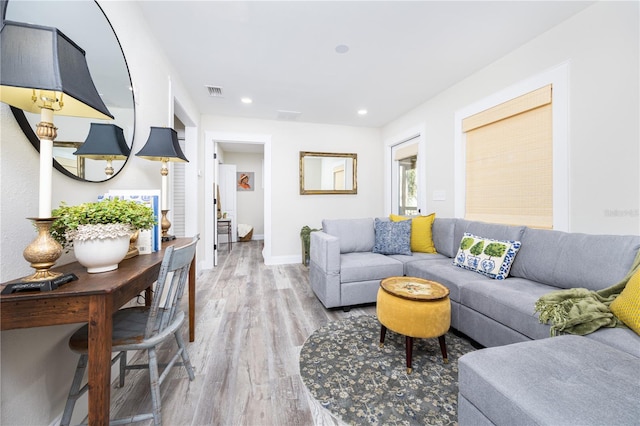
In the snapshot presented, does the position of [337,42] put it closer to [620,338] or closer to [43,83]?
[43,83]

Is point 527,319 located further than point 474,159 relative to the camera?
No

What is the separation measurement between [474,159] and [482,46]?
3.77ft

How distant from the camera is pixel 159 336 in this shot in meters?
1.13

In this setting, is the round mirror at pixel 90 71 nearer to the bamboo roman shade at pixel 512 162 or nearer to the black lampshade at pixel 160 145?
the black lampshade at pixel 160 145

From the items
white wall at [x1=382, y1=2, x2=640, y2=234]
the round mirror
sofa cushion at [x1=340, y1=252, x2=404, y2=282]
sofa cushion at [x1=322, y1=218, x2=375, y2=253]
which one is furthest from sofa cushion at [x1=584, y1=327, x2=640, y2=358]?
the round mirror

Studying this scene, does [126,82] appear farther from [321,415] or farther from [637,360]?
[637,360]

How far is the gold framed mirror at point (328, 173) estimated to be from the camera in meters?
4.47

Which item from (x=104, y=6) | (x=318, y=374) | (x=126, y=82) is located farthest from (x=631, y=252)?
(x=104, y=6)

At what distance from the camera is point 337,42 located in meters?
2.25

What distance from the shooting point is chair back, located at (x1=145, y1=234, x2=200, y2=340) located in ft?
3.48

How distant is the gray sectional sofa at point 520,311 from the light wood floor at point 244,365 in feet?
1.38

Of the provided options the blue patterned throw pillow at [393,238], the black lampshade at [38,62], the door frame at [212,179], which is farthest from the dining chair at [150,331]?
the door frame at [212,179]

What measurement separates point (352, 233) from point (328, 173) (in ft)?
6.18

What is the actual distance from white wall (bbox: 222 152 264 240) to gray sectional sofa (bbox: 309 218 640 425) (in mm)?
4369
